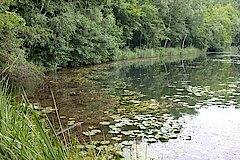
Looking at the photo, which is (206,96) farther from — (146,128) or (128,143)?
(128,143)

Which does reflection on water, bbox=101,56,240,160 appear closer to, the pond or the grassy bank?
the pond

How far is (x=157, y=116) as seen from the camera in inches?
325

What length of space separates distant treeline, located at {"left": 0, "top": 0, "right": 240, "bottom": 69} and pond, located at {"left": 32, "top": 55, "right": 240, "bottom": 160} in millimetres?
2944

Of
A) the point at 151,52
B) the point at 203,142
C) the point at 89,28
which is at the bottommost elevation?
the point at 203,142

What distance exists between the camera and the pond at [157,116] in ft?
19.6

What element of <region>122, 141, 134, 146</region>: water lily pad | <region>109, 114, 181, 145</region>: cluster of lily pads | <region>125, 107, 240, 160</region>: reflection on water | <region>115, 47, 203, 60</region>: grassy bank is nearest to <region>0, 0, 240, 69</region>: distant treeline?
<region>115, 47, 203, 60</region>: grassy bank

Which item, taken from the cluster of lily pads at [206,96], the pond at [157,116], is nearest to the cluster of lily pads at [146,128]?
the pond at [157,116]

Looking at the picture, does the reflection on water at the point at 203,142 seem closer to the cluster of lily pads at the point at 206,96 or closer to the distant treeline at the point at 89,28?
the cluster of lily pads at the point at 206,96

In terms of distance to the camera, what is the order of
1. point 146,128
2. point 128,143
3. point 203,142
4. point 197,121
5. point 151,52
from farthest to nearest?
1. point 151,52
2. point 197,121
3. point 146,128
4. point 203,142
5. point 128,143

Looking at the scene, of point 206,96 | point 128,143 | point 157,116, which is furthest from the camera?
point 206,96

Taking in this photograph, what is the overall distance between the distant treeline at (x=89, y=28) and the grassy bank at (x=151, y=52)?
77 cm

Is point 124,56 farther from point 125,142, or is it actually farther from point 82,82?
point 125,142

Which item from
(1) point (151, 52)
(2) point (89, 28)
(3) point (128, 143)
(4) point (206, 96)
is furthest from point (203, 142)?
(1) point (151, 52)

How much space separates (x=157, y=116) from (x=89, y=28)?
14627 mm
